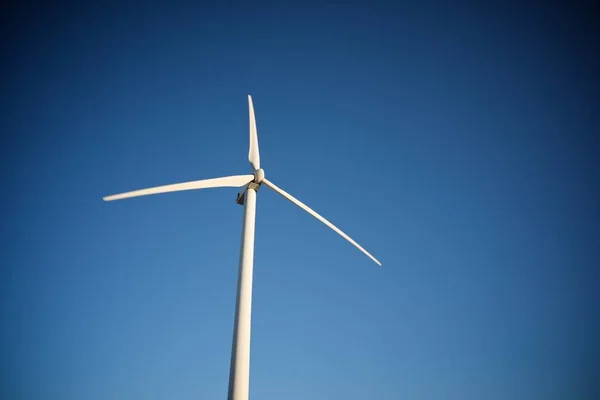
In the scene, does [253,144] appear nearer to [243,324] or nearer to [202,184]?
[202,184]

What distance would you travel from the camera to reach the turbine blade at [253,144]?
86.8 ft

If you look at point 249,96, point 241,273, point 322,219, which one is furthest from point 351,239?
point 249,96

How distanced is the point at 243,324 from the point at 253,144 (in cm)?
1339

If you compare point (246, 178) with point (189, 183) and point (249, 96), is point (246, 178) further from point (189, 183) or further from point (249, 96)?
point (249, 96)

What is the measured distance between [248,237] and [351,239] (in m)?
9.68

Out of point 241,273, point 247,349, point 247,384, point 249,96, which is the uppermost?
point 249,96

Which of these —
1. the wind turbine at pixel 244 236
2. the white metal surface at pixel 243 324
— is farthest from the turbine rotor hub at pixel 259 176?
the white metal surface at pixel 243 324

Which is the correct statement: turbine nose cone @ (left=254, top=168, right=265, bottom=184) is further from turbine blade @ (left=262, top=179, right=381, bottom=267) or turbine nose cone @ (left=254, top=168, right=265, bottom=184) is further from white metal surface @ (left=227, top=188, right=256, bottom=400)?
white metal surface @ (left=227, top=188, right=256, bottom=400)

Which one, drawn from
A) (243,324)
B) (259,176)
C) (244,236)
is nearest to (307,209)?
(259,176)

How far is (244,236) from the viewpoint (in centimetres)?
2111

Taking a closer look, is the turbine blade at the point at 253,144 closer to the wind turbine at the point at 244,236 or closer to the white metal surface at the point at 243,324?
the wind turbine at the point at 244,236

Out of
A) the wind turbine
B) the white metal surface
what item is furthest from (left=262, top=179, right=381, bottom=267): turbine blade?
the white metal surface

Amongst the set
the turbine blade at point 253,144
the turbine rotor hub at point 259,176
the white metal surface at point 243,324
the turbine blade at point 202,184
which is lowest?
the white metal surface at point 243,324

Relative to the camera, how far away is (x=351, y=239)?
2812 cm
